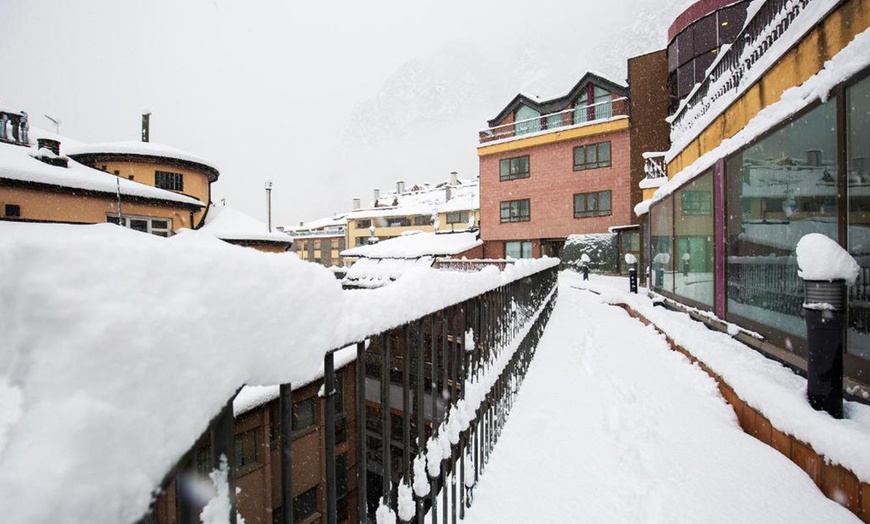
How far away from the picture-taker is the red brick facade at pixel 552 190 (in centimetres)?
2408

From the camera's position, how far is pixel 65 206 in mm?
15250

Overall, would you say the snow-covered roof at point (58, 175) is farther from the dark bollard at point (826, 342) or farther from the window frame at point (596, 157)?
the window frame at point (596, 157)

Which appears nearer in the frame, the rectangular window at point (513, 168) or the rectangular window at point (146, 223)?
the rectangular window at point (146, 223)

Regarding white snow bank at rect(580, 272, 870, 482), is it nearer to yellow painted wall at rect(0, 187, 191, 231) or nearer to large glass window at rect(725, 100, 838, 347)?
large glass window at rect(725, 100, 838, 347)

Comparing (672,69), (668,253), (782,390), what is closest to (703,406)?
(782,390)

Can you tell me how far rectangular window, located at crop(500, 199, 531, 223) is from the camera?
27797 millimetres

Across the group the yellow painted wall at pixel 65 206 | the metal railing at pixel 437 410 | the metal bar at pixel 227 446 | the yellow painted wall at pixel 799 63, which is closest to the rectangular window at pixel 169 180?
the yellow painted wall at pixel 65 206

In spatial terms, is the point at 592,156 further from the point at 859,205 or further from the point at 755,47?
the point at 859,205

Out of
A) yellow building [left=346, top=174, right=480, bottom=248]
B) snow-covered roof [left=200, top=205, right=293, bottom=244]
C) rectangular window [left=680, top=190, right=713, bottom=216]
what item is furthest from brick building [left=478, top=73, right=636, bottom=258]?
→ rectangular window [left=680, top=190, right=713, bottom=216]

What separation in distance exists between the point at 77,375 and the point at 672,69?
90.7 feet

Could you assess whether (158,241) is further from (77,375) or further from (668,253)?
(668,253)

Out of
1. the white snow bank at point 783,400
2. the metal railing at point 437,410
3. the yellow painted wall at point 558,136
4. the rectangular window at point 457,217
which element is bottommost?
the white snow bank at point 783,400

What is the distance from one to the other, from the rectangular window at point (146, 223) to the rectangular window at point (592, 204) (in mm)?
23883

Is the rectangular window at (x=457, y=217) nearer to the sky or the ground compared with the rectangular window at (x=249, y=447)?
nearer to the sky
